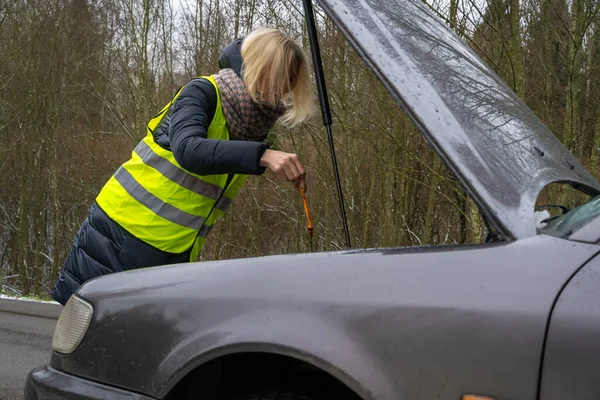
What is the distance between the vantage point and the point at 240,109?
2365 millimetres

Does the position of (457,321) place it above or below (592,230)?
below

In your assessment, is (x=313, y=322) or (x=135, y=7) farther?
(x=135, y=7)

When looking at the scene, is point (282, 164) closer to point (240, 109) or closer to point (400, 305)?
point (240, 109)

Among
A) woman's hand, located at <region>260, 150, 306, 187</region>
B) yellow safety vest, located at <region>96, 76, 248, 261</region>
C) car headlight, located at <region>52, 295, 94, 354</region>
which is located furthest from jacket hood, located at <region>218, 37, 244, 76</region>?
car headlight, located at <region>52, 295, 94, 354</region>

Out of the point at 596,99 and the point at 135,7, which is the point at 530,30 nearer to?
the point at 596,99

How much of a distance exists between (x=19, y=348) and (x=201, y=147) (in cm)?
328

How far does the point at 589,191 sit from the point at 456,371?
0.90m

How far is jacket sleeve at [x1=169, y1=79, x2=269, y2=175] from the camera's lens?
202 cm

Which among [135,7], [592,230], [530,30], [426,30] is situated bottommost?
[592,230]

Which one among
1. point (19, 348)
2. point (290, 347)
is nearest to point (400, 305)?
point (290, 347)

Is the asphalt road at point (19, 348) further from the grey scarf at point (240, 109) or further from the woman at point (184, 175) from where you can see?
the grey scarf at point (240, 109)

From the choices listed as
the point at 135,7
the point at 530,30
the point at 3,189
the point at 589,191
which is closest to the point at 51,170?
the point at 3,189

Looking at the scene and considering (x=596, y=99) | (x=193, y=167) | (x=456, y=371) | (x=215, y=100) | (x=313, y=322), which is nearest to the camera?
(x=456, y=371)

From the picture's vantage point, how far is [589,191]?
1.80 m
